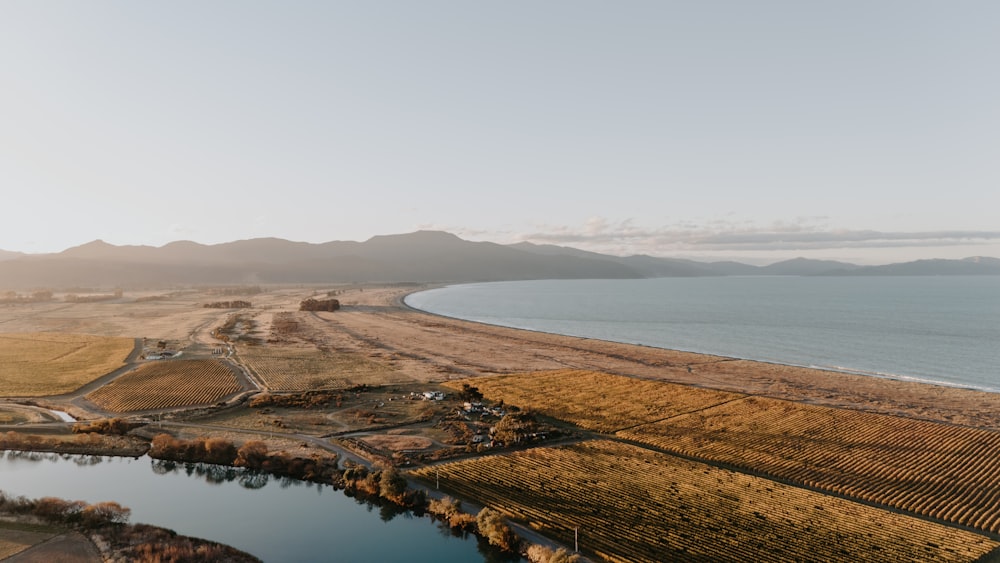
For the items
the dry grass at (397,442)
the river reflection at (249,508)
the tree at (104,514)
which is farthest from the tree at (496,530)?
the tree at (104,514)

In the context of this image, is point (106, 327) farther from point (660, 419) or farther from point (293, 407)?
point (660, 419)

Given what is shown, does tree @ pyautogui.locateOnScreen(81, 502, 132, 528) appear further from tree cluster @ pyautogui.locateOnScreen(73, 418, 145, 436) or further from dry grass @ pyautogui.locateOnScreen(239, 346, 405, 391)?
dry grass @ pyautogui.locateOnScreen(239, 346, 405, 391)

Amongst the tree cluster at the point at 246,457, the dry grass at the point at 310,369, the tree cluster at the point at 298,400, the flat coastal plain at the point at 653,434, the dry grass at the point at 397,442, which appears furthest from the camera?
the dry grass at the point at 310,369

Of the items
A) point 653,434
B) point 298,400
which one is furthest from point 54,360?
point 653,434

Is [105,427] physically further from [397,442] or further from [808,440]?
[808,440]

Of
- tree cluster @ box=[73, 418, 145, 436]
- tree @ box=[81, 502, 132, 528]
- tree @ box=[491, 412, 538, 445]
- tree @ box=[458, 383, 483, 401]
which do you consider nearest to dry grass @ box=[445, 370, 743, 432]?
tree @ box=[458, 383, 483, 401]

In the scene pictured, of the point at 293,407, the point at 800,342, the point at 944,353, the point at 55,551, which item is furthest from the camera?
the point at 800,342

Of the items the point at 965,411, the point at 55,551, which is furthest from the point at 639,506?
the point at 965,411

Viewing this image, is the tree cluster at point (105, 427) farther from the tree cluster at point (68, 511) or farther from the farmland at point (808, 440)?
the farmland at point (808, 440)
